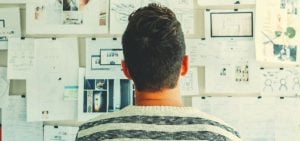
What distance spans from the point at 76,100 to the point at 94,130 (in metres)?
0.85

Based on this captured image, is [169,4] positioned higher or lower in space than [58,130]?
higher

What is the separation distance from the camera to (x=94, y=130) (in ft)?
3.01

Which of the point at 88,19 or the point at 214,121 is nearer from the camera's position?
the point at 214,121

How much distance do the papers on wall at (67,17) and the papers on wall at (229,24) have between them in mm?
411

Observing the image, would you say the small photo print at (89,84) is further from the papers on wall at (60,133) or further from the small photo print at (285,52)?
the small photo print at (285,52)

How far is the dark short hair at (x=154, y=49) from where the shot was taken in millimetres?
918

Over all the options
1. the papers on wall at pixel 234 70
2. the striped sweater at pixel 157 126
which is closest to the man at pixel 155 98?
the striped sweater at pixel 157 126

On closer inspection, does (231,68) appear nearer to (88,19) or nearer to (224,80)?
(224,80)

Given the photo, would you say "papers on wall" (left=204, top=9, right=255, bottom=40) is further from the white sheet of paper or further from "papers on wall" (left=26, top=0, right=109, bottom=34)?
"papers on wall" (left=26, top=0, right=109, bottom=34)

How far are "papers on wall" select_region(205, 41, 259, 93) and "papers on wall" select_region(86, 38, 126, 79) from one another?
355mm

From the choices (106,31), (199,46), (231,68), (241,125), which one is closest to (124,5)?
(106,31)

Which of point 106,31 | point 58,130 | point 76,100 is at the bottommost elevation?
point 58,130

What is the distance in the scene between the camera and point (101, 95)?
68.7 inches

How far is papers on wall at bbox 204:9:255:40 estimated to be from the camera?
1702 mm
